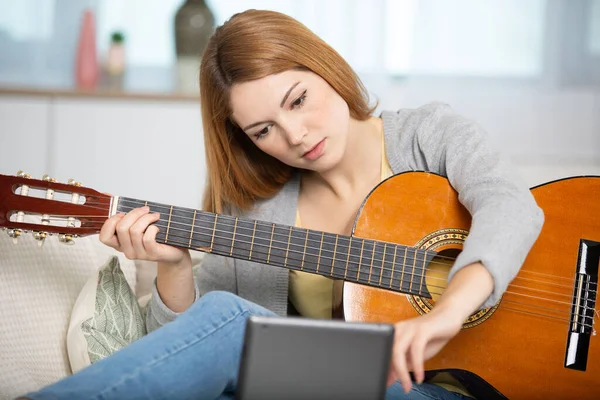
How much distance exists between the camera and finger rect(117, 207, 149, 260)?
1.39m


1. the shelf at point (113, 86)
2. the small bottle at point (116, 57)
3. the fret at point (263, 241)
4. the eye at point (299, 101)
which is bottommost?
the fret at point (263, 241)

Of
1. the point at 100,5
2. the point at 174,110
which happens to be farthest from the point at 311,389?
the point at 100,5

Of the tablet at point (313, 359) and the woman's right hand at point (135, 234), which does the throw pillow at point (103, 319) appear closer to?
the woman's right hand at point (135, 234)

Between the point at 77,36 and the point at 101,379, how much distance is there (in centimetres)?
253

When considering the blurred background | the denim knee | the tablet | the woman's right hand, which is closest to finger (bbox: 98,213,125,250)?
the woman's right hand

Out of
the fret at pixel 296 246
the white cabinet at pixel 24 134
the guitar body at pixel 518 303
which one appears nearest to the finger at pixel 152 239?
the fret at pixel 296 246

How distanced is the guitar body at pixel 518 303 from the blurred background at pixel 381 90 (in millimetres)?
1587

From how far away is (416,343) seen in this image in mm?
994

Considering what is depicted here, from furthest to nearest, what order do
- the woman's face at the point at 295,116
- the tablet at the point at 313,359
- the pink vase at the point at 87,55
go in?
the pink vase at the point at 87,55 → the woman's face at the point at 295,116 → the tablet at the point at 313,359

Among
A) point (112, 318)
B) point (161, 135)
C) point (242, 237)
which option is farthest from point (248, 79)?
point (161, 135)

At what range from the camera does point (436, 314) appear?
1.06 metres

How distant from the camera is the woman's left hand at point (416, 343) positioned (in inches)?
38.4

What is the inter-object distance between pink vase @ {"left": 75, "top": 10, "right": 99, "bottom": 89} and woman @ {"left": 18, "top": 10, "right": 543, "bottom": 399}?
1695 millimetres

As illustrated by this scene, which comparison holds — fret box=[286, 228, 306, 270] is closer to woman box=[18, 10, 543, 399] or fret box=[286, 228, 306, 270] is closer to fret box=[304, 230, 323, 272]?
fret box=[304, 230, 323, 272]
